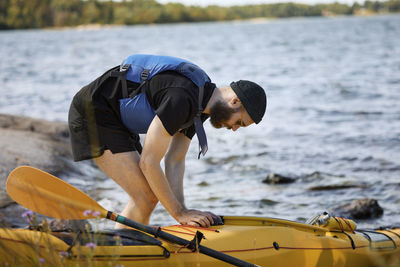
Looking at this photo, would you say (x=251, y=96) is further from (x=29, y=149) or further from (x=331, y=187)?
(x=29, y=149)

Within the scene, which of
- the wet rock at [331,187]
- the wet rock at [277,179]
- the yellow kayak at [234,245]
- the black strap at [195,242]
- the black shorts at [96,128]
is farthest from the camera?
the wet rock at [277,179]

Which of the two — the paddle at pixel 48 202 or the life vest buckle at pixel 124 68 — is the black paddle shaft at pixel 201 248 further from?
the life vest buckle at pixel 124 68

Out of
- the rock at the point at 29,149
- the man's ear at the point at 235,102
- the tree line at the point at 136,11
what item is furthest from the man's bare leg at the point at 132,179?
the tree line at the point at 136,11

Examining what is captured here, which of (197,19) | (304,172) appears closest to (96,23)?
(197,19)

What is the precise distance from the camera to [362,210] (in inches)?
215

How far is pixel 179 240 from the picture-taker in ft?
10.9

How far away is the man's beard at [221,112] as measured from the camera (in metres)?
3.44

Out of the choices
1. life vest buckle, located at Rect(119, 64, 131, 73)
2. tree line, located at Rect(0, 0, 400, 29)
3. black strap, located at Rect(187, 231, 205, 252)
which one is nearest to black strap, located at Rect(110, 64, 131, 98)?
life vest buckle, located at Rect(119, 64, 131, 73)

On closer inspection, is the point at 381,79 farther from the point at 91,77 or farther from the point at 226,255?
the point at 226,255

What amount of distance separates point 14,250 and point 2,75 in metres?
18.8

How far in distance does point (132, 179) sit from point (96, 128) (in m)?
0.42

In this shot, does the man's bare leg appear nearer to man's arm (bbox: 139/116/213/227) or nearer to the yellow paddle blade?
man's arm (bbox: 139/116/213/227)

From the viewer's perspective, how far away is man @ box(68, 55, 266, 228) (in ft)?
10.8

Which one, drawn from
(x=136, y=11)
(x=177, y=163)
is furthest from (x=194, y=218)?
(x=136, y=11)
